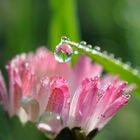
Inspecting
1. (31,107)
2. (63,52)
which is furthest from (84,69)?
(31,107)

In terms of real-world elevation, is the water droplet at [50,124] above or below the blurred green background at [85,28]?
below

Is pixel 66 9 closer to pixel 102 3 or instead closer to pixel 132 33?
pixel 132 33

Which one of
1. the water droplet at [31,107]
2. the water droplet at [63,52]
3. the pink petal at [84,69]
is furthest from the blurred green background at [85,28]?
the water droplet at [31,107]

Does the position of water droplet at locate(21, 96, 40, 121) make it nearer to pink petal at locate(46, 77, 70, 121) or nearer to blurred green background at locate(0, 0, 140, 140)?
pink petal at locate(46, 77, 70, 121)

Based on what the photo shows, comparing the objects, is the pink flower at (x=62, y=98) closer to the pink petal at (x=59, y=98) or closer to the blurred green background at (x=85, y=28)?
the pink petal at (x=59, y=98)

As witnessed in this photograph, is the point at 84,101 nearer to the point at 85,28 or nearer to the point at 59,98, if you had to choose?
the point at 59,98

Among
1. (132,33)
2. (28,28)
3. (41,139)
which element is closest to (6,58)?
(28,28)

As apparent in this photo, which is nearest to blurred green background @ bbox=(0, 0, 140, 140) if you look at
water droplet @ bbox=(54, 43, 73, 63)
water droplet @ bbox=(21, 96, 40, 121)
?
water droplet @ bbox=(54, 43, 73, 63)
